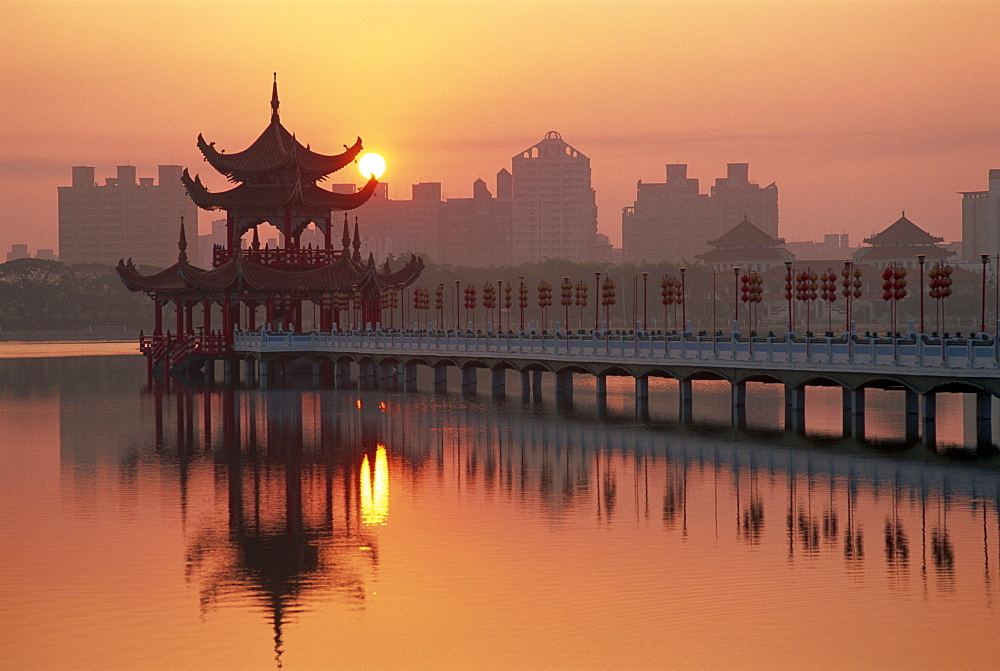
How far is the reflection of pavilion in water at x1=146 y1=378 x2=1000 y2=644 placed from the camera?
29.2m

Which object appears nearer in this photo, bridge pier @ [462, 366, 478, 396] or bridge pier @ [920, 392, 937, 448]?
bridge pier @ [920, 392, 937, 448]

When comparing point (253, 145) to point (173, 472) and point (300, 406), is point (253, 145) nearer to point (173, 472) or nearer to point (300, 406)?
point (300, 406)

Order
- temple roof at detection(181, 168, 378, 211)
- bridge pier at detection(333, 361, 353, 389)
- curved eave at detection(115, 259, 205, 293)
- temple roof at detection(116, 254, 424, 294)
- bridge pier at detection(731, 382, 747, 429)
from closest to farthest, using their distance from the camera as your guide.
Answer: bridge pier at detection(731, 382, 747, 429) → bridge pier at detection(333, 361, 353, 389) → temple roof at detection(116, 254, 424, 294) → curved eave at detection(115, 259, 205, 293) → temple roof at detection(181, 168, 378, 211)

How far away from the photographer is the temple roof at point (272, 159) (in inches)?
3413

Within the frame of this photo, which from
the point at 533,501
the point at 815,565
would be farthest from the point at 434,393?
the point at 815,565

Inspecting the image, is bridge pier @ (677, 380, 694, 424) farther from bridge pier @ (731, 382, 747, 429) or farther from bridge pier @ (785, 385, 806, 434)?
bridge pier @ (785, 385, 806, 434)

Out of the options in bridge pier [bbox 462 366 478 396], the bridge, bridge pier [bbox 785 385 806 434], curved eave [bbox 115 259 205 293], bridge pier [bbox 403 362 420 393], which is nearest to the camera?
the bridge

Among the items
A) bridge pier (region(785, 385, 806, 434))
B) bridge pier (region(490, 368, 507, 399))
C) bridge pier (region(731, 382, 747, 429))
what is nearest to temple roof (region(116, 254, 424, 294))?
bridge pier (region(490, 368, 507, 399))

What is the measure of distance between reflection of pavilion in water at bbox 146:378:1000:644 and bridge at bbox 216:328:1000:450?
130 inches

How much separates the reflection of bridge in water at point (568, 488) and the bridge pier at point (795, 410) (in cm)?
346

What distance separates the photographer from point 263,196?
8762 centimetres

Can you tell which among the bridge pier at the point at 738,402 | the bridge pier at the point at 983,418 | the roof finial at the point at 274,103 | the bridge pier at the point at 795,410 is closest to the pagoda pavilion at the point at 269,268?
the roof finial at the point at 274,103

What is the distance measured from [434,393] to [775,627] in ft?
164

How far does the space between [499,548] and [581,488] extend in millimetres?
Result: 8419
